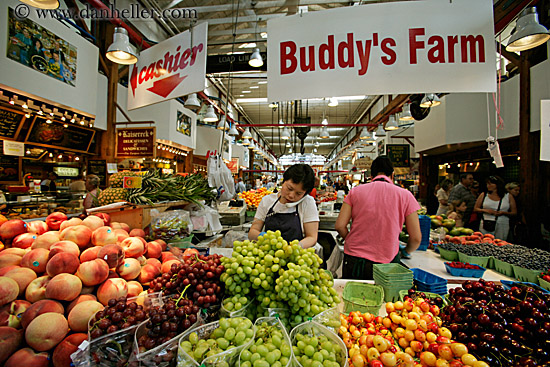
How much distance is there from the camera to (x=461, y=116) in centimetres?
712

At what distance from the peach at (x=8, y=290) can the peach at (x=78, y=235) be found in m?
0.36

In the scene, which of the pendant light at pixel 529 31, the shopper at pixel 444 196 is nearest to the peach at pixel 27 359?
the pendant light at pixel 529 31

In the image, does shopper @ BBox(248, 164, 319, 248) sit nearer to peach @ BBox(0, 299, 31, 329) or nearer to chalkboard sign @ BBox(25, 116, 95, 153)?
peach @ BBox(0, 299, 31, 329)

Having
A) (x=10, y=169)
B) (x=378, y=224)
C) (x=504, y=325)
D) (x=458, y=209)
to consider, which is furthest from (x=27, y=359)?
(x=10, y=169)

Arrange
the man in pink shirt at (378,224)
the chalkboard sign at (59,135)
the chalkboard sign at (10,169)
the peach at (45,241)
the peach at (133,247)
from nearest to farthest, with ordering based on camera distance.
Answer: the peach at (45,241), the peach at (133,247), the man in pink shirt at (378,224), the chalkboard sign at (59,135), the chalkboard sign at (10,169)

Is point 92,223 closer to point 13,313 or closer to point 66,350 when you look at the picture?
point 13,313

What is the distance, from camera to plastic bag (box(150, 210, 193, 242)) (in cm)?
223

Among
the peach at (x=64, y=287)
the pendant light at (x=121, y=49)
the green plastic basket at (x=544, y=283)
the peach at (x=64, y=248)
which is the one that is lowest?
the green plastic basket at (x=544, y=283)

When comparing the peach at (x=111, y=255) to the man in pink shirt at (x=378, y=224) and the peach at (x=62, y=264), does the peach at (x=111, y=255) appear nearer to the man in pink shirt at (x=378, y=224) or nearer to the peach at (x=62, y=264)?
the peach at (x=62, y=264)

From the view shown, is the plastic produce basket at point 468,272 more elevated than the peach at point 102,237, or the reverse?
the peach at point 102,237

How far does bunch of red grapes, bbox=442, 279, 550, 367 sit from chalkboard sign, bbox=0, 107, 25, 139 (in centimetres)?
776

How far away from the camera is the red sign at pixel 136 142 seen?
676cm

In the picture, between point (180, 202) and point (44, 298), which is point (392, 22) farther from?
point (44, 298)

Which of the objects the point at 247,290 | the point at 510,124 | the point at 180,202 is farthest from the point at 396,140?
the point at 247,290
